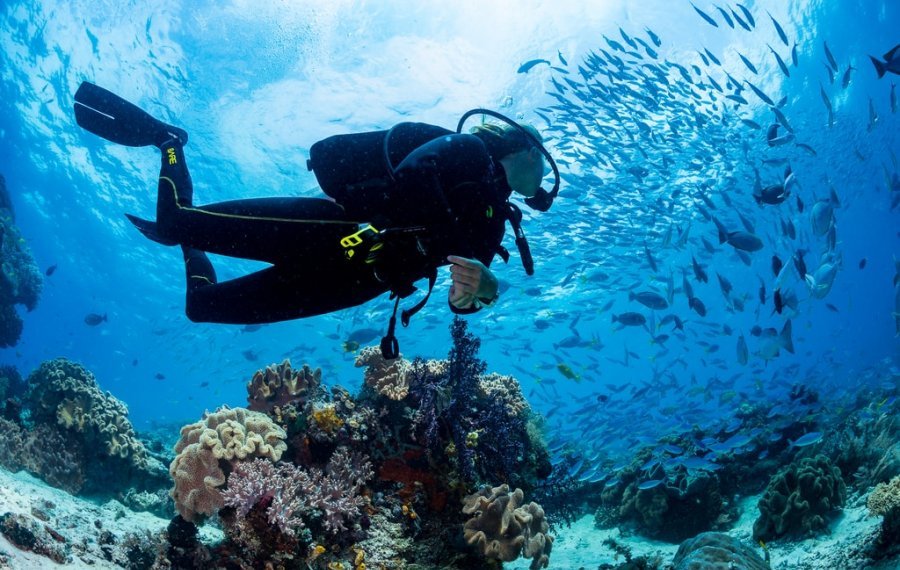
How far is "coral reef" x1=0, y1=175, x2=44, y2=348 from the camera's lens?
18.2 meters

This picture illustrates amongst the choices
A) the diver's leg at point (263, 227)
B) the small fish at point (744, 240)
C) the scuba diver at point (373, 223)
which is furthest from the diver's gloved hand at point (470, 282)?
the small fish at point (744, 240)

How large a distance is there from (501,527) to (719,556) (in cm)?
219

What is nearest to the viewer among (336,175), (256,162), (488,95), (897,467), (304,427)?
(336,175)

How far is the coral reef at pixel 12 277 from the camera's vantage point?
715 inches

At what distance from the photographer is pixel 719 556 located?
4.59 meters

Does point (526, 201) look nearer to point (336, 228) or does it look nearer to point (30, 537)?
point (336, 228)

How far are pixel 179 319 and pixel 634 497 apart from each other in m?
50.5

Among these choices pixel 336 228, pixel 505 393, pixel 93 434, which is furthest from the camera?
pixel 93 434

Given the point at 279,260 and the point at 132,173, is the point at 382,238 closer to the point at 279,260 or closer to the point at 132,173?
the point at 279,260

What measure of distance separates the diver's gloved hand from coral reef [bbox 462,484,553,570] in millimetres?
2472

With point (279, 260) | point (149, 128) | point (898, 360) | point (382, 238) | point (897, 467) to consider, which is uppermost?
point (898, 360)

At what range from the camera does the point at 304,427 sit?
205 inches

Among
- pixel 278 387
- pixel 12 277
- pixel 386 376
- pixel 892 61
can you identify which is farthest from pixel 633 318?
pixel 12 277

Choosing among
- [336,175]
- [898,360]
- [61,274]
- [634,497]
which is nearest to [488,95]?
[634,497]
